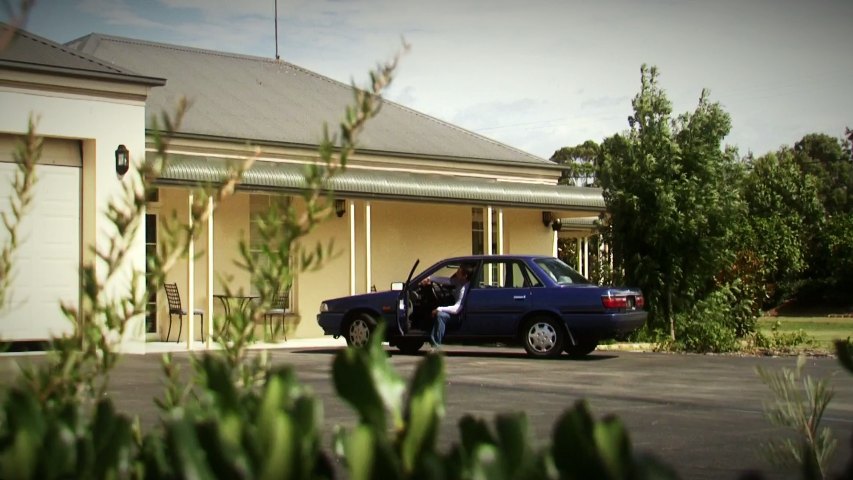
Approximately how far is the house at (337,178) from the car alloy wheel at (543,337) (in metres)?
5.19

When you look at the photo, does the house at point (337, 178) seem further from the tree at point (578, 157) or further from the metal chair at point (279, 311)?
the tree at point (578, 157)

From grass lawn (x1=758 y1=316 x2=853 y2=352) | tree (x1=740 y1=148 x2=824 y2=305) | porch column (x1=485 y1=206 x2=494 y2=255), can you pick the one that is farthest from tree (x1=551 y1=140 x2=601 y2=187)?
porch column (x1=485 y1=206 x2=494 y2=255)

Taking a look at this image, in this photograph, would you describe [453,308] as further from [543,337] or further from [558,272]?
[558,272]

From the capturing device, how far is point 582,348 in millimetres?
17125

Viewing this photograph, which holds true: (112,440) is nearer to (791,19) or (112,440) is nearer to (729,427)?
(729,427)

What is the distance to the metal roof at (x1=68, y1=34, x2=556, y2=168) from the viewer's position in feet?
77.2

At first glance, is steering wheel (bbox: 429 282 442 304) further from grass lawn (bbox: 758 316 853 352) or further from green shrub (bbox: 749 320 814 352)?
grass lawn (bbox: 758 316 853 352)

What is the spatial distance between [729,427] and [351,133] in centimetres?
709

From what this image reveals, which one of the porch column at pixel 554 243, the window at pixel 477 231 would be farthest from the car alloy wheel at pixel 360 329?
the porch column at pixel 554 243

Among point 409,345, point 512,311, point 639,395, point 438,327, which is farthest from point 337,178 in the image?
point 639,395

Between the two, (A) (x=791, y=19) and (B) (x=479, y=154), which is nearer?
(A) (x=791, y=19)

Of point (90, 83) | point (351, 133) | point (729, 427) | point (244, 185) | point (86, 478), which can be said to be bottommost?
point (729, 427)

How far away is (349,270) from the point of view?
22.9 metres

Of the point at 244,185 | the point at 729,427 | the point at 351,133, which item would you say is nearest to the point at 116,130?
the point at 244,185
